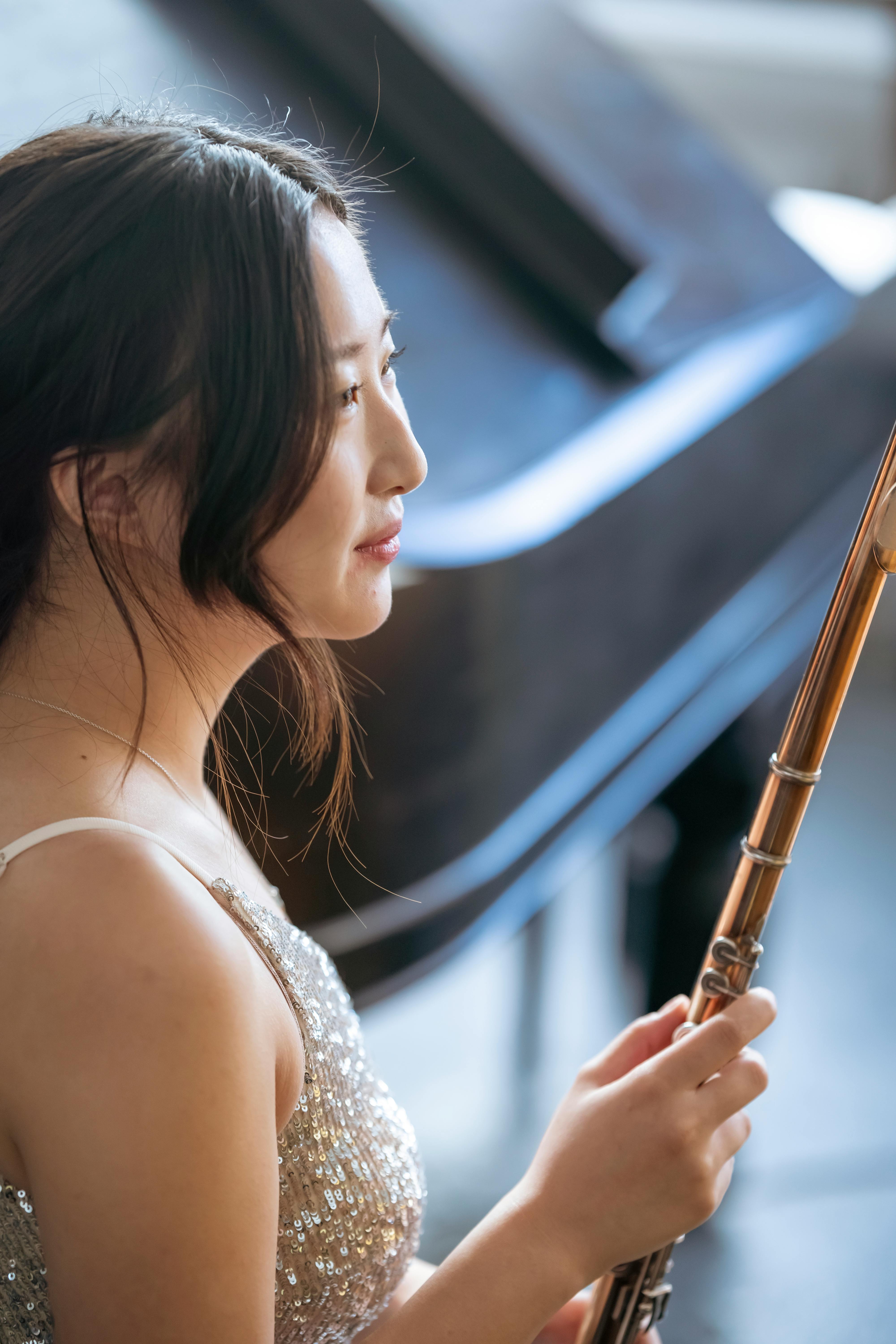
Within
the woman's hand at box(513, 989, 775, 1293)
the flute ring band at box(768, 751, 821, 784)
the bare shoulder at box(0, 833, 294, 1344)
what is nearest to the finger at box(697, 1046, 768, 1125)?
the woman's hand at box(513, 989, 775, 1293)

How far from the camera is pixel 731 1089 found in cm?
60

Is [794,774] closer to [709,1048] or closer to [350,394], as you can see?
[709,1048]

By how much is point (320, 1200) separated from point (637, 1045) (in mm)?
212

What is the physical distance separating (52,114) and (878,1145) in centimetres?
165

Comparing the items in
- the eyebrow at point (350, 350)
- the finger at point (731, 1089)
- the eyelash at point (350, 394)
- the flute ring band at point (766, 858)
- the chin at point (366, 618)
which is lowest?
the finger at point (731, 1089)

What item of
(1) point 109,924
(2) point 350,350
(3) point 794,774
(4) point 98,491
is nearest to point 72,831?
(1) point 109,924

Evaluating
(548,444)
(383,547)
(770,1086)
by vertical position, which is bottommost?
(770,1086)

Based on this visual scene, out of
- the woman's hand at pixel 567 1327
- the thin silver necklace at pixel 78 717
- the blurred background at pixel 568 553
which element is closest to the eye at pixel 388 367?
the thin silver necklace at pixel 78 717

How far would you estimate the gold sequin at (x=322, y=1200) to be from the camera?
52cm

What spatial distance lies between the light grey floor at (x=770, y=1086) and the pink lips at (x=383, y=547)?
70cm

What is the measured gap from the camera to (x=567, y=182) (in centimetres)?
158

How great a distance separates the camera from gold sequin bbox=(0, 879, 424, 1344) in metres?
0.52

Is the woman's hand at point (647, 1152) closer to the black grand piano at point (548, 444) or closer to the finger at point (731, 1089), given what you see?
the finger at point (731, 1089)

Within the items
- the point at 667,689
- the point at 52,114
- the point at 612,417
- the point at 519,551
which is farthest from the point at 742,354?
the point at 52,114
